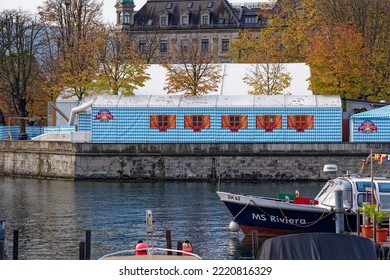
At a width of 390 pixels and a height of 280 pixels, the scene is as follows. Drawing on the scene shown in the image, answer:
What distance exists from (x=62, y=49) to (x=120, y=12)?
5678 centimetres

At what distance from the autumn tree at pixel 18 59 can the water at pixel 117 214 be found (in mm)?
19209

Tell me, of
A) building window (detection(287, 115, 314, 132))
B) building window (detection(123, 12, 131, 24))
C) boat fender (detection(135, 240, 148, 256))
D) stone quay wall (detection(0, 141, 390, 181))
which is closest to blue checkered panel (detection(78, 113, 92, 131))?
stone quay wall (detection(0, 141, 390, 181))

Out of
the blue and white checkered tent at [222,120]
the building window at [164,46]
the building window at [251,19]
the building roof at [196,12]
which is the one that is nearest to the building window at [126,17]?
the building roof at [196,12]

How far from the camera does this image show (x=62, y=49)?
95.8m

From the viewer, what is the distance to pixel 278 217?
1714 inches

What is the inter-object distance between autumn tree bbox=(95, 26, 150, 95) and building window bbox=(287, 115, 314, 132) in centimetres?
1332

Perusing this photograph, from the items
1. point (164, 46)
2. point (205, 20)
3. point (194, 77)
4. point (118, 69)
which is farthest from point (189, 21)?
point (194, 77)

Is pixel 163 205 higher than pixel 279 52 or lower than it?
lower

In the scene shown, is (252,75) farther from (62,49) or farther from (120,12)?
(120,12)

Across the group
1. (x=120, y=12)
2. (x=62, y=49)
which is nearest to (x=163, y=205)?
(x=62, y=49)

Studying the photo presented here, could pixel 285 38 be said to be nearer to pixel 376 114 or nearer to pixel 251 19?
pixel 376 114

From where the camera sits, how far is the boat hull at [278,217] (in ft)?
139

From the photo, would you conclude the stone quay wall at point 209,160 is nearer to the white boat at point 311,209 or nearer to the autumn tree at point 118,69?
the autumn tree at point 118,69

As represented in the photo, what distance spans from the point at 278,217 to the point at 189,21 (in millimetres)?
112159
